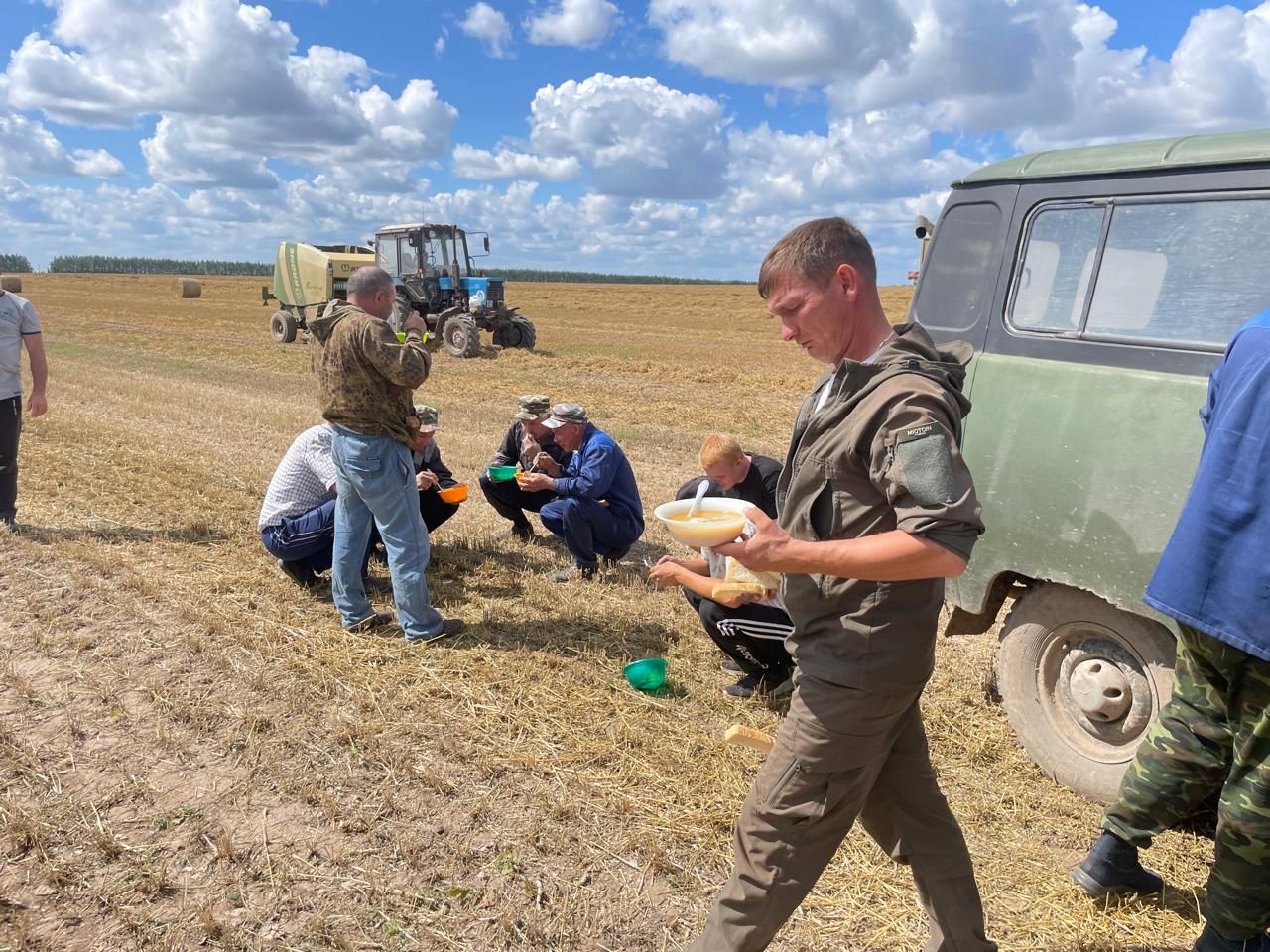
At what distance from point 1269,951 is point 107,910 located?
318 centimetres

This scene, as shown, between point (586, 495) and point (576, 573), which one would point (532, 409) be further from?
point (576, 573)

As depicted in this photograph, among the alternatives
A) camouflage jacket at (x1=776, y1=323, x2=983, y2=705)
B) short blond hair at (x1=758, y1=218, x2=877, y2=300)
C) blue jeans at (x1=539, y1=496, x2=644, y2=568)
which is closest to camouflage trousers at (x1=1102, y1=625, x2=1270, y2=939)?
camouflage jacket at (x1=776, y1=323, x2=983, y2=705)

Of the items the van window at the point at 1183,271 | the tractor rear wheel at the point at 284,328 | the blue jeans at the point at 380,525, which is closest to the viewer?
the van window at the point at 1183,271

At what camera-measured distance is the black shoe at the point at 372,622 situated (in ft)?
15.3

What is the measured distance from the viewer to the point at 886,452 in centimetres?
176

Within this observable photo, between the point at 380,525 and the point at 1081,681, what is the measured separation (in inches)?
125

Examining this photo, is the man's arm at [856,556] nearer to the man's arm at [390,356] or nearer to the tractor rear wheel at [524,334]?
the man's arm at [390,356]

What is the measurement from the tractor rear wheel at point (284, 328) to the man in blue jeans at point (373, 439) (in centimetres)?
2056

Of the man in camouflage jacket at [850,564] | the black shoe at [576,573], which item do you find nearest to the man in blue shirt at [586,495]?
the black shoe at [576,573]

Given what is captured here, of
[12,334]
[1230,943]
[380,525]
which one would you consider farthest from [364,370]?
[1230,943]

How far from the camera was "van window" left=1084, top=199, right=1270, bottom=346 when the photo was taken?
2.91 m

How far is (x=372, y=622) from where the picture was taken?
473 centimetres

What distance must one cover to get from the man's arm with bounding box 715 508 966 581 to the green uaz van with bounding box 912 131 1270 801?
5.53ft

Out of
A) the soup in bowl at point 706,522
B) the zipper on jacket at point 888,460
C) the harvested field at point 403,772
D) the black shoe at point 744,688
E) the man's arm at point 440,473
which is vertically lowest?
the harvested field at point 403,772
